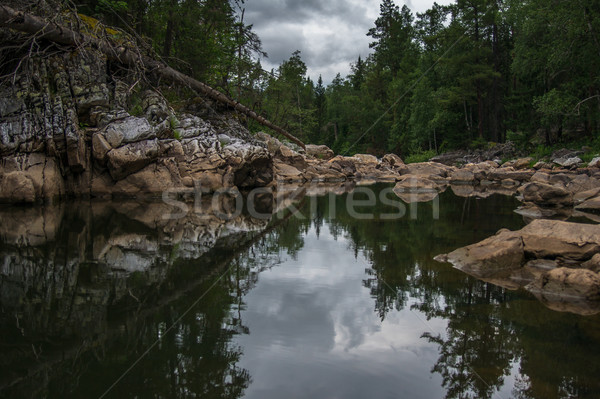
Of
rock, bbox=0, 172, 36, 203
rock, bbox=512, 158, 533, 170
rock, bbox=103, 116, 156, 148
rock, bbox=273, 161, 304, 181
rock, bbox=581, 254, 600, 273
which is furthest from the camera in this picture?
rock, bbox=512, 158, 533, 170

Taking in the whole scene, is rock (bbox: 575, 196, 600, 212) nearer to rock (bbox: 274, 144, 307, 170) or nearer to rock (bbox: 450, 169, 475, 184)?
rock (bbox: 450, 169, 475, 184)

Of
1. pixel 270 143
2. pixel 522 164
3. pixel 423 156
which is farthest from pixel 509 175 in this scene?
pixel 423 156

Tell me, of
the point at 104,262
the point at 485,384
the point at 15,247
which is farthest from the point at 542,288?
the point at 15,247

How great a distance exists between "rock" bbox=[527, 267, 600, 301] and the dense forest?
13059 mm

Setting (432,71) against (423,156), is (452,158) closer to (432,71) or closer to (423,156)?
(423,156)

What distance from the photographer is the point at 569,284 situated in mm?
4102

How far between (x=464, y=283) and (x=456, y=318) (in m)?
1.04

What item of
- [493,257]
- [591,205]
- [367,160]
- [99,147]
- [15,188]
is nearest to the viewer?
[493,257]

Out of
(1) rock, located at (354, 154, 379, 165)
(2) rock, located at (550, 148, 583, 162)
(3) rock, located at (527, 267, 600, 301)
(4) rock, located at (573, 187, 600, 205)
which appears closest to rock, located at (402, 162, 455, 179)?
(2) rock, located at (550, 148, 583, 162)

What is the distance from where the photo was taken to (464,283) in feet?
14.8

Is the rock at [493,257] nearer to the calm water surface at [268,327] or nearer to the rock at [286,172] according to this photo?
the calm water surface at [268,327]

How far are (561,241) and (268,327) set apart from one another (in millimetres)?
3831

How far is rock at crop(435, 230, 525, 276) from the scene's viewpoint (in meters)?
4.98

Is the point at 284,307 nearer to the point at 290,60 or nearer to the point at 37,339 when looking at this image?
the point at 37,339
